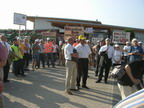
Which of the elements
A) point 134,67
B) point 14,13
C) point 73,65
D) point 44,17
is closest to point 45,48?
point 14,13

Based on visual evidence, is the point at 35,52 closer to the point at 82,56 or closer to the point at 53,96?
the point at 82,56

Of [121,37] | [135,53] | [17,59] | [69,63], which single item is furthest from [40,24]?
[69,63]

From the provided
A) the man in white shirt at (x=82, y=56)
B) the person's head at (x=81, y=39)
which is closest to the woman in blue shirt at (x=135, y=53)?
→ the man in white shirt at (x=82, y=56)

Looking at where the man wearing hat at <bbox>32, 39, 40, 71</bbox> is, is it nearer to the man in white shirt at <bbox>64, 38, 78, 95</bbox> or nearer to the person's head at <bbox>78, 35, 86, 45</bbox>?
the person's head at <bbox>78, 35, 86, 45</bbox>

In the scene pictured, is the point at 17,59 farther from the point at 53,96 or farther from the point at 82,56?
Answer: the point at 53,96

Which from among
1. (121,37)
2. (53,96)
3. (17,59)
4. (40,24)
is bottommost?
(53,96)

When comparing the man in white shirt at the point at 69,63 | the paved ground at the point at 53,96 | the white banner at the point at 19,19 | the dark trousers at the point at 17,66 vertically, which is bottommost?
the paved ground at the point at 53,96

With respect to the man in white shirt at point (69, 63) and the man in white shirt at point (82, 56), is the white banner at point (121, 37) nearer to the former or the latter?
the man in white shirt at point (82, 56)

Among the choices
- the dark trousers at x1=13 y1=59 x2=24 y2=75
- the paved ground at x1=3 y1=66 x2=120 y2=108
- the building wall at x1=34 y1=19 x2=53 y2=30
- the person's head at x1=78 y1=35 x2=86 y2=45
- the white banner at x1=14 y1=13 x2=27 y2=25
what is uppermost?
the building wall at x1=34 y1=19 x2=53 y2=30

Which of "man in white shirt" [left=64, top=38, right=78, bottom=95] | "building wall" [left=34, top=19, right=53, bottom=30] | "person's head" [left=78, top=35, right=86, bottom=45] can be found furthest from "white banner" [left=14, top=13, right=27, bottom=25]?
"building wall" [left=34, top=19, right=53, bottom=30]

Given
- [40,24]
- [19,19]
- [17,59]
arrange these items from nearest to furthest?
[17,59] → [19,19] → [40,24]

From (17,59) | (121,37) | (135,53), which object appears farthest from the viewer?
(121,37)

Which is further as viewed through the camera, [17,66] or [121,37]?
[121,37]

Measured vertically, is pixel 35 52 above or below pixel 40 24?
below
